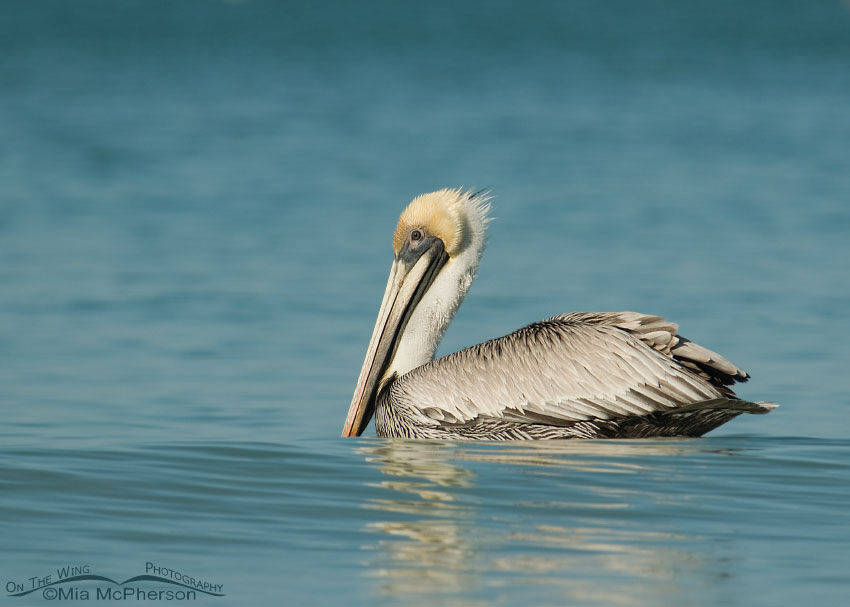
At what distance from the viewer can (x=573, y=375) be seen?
19.2 ft

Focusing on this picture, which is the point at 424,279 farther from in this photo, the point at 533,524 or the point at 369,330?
the point at 533,524

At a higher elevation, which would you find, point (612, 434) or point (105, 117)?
point (105, 117)

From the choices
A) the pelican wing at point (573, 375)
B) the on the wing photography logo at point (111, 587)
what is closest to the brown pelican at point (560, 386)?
the pelican wing at point (573, 375)

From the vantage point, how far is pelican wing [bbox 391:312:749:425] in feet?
18.7

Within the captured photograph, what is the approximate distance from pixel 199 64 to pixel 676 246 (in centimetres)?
2328

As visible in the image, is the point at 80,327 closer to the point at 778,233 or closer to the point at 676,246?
the point at 676,246

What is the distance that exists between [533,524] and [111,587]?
4.11ft

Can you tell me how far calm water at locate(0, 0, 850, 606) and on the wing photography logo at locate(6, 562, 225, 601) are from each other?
0.06ft

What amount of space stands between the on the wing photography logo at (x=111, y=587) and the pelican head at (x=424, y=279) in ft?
8.78

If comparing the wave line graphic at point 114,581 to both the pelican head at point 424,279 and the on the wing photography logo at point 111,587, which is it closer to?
the on the wing photography logo at point 111,587

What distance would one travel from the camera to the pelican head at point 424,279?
656 cm

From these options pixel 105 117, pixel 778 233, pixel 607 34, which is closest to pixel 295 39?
pixel 607 34

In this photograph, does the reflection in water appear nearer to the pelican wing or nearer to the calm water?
the calm water

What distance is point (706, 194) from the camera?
1620 centimetres
